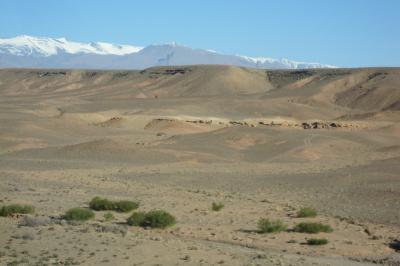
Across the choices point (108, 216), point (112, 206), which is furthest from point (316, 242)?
point (112, 206)

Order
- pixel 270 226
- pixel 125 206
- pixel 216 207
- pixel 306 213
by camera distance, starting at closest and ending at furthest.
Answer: pixel 270 226 < pixel 306 213 < pixel 125 206 < pixel 216 207

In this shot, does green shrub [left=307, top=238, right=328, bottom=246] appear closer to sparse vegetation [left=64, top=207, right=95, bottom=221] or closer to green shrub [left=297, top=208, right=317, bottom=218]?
green shrub [left=297, top=208, right=317, bottom=218]

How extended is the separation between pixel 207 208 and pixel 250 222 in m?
2.79

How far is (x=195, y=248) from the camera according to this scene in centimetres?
1627

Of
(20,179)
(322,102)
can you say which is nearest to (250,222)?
(20,179)

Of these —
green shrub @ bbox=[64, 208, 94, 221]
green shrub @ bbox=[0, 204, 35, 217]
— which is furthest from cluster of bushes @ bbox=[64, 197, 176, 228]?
green shrub @ bbox=[0, 204, 35, 217]

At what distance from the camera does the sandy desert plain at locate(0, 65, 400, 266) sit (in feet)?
53.8

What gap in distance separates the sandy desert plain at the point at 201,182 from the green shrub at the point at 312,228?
0.91 ft

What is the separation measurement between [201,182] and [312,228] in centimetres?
1367

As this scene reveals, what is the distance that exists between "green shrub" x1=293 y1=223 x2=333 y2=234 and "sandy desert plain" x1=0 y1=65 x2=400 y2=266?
0.91ft

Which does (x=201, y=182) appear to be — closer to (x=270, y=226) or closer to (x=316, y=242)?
(x=270, y=226)

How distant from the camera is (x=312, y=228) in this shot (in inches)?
815

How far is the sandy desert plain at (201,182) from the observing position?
16.4 m

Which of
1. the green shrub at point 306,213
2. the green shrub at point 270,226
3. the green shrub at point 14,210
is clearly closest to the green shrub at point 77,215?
the green shrub at point 14,210
